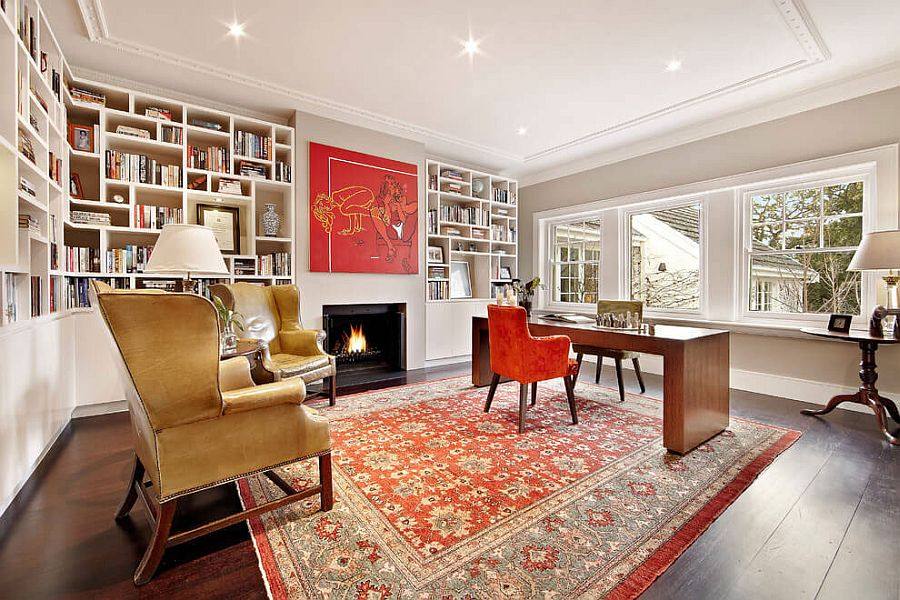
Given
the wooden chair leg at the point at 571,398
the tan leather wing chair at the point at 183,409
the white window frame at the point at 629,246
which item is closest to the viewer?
the tan leather wing chair at the point at 183,409

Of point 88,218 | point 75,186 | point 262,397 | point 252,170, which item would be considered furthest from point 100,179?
point 262,397

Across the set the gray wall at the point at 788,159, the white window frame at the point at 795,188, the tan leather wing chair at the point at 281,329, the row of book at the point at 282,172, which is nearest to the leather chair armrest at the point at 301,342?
the tan leather wing chair at the point at 281,329

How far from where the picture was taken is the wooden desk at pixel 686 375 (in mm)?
2479

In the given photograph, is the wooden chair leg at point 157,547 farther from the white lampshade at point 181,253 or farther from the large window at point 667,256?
the large window at point 667,256

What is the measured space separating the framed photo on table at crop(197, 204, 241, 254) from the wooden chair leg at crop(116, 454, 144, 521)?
2.55m

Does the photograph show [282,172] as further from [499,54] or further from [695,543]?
[695,543]

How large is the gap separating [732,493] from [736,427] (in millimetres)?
1165

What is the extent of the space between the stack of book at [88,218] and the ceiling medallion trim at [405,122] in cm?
128

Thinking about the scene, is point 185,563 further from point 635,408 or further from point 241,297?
point 635,408

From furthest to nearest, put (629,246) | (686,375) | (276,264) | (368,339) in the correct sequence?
(629,246) → (368,339) → (276,264) → (686,375)

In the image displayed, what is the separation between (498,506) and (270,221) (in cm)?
350

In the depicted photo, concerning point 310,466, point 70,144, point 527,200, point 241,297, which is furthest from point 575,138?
point 70,144

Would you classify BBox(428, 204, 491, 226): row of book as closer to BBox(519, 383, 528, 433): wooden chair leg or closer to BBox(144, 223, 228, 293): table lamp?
BBox(519, 383, 528, 433): wooden chair leg

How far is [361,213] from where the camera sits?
456 centimetres
